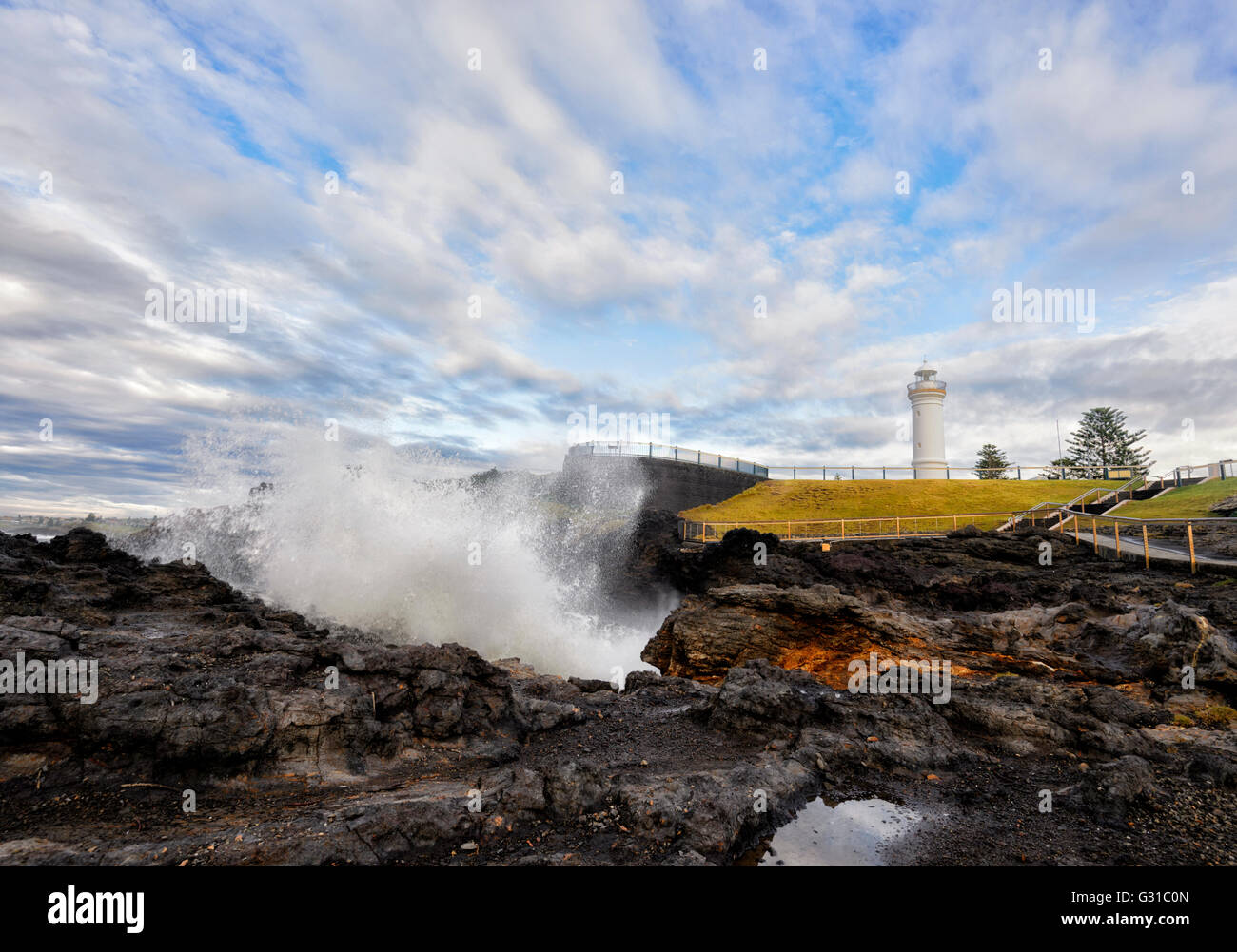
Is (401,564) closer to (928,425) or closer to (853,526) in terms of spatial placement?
(853,526)

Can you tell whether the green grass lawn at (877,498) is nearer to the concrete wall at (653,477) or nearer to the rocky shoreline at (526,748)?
the concrete wall at (653,477)

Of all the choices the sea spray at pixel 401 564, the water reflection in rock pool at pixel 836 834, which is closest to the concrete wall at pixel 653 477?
the sea spray at pixel 401 564

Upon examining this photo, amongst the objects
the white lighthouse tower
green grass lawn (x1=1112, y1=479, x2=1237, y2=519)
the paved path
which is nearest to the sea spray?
the paved path

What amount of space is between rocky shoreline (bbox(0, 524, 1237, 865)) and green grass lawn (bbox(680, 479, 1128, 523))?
25.0 meters

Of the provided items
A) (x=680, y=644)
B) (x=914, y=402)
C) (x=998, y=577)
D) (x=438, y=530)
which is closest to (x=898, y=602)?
(x=998, y=577)

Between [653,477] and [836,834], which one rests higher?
[653,477]

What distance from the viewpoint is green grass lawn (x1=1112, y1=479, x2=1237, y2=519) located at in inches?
956

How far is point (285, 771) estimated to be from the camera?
455 cm

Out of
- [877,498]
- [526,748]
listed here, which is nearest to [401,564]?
[526,748]

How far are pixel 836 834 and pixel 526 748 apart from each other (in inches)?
125

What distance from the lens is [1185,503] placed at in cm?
2608

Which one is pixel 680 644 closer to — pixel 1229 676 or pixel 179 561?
pixel 1229 676

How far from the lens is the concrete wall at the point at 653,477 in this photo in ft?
121
